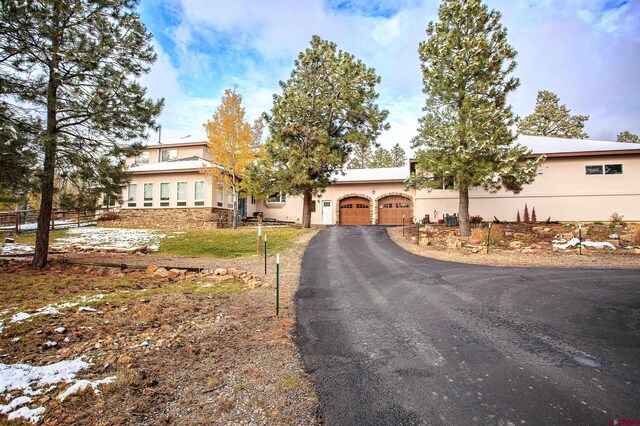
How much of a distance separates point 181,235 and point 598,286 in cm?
1765

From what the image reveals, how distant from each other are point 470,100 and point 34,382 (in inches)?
620

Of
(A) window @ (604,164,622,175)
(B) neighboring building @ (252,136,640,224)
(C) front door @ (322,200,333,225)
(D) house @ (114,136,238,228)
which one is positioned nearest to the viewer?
(B) neighboring building @ (252,136,640,224)

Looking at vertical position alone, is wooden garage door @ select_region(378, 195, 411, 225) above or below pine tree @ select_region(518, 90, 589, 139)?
below

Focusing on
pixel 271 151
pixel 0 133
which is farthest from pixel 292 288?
pixel 271 151

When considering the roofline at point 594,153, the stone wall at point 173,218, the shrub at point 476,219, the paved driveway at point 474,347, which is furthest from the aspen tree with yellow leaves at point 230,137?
the roofline at point 594,153

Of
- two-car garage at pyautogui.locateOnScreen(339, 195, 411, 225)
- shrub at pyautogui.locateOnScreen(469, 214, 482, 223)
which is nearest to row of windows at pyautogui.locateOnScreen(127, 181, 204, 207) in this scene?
two-car garage at pyautogui.locateOnScreen(339, 195, 411, 225)

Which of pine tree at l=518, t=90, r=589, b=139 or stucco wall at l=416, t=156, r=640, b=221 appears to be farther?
pine tree at l=518, t=90, r=589, b=139

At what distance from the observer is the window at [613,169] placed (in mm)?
17500

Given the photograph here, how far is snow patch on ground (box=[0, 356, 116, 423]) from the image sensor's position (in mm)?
2689

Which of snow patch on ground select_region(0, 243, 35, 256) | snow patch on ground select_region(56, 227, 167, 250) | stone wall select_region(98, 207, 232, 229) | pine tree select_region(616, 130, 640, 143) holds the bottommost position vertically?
snow patch on ground select_region(0, 243, 35, 256)

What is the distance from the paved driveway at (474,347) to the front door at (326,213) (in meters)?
17.0

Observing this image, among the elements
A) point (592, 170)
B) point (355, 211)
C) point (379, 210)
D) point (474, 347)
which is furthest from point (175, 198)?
point (592, 170)

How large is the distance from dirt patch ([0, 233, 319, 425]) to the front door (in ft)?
59.9

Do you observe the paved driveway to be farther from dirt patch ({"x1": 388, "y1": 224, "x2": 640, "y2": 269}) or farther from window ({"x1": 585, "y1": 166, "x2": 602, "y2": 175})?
window ({"x1": 585, "y1": 166, "x2": 602, "y2": 175})
